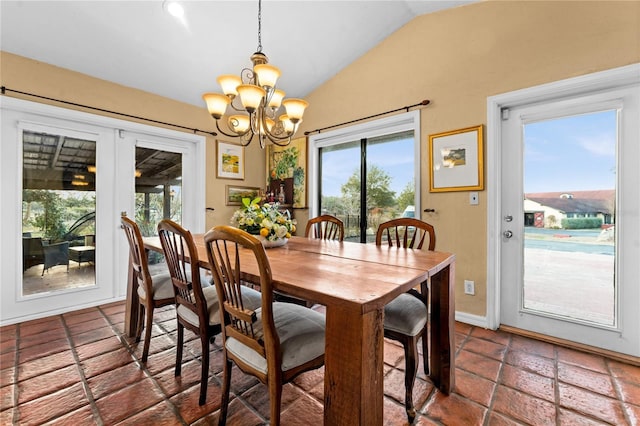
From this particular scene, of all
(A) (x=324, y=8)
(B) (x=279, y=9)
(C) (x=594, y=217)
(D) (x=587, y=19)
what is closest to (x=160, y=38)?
(B) (x=279, y=9)

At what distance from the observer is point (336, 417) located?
97cm

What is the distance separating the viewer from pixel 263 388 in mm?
1646

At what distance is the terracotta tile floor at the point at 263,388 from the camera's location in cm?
143

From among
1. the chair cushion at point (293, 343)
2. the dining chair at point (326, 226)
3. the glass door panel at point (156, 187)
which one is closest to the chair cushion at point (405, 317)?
the chair cushion at point (293, 343)

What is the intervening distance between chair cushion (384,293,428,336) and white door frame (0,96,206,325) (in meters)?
2.94

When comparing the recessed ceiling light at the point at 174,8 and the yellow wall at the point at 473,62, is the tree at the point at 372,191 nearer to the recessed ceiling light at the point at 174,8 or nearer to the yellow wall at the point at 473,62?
the yellow wall at the point at 473,62

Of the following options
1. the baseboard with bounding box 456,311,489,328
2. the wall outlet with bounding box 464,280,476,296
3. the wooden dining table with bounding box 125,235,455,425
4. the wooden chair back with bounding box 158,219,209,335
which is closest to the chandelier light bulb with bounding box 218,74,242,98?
the wooden chair back with bounding box 158,219,209,335

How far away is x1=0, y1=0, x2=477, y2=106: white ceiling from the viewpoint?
229 centimetres

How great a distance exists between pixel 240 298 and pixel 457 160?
7.57 ft

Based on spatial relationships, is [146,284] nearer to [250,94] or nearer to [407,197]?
[250,94]

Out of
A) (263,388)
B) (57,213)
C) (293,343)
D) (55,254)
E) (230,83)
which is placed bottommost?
(263,388)

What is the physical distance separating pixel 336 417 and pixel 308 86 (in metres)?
3.62

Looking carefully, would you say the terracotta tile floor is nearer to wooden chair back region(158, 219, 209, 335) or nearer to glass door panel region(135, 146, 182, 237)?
wooden chair back region(158, 219, 209, 335)

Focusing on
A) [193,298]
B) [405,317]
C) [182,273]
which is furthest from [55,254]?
[405,317]
